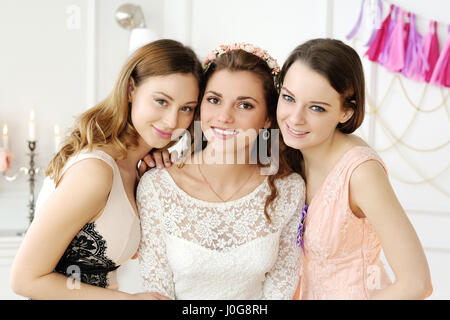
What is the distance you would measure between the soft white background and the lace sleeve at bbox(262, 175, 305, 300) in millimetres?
1537

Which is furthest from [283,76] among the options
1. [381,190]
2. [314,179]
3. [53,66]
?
[53,66]

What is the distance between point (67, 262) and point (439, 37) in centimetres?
240

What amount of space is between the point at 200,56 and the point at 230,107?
68.0 inches

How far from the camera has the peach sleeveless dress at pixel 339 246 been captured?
152 centimetres

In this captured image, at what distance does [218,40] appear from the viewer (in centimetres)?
347

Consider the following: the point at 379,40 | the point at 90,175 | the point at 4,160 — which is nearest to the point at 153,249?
the point at 90,175

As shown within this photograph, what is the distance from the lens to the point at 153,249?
59.9 inches

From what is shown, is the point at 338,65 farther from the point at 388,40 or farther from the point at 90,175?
the point at 388,40

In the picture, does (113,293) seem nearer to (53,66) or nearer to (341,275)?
(341,275)

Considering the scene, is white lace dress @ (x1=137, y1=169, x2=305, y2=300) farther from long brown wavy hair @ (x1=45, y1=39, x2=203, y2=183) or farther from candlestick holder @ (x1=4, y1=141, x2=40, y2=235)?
candlestick holder @ (x1=4, y1=141, x2=40, y2=235)

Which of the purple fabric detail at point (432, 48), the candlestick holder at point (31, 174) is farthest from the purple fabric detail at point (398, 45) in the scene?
the candlestick holder at point (31, 174)

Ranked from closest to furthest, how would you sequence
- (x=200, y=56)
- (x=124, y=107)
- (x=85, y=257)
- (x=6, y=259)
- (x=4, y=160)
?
(x=85, y=257) → (x=124, y=107) → (x=6, y=259) → (x=4, y=160) → (x=200, y=56)

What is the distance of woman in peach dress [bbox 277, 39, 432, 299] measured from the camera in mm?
1383

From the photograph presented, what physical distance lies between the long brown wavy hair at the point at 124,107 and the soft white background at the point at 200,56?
5.50 feet
